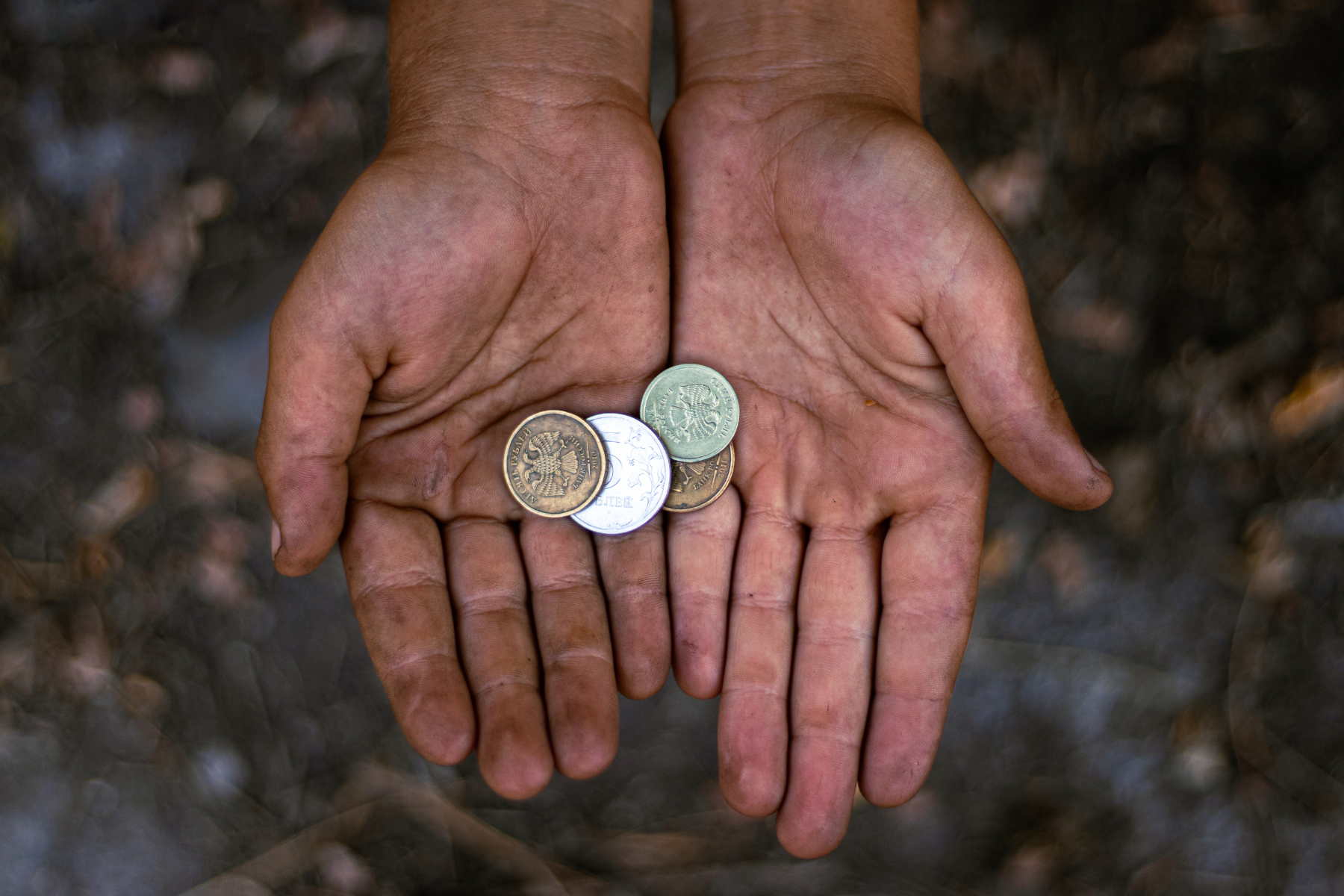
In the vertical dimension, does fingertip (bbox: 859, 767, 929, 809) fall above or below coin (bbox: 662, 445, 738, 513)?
below

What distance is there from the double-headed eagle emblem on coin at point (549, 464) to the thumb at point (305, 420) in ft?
1.68

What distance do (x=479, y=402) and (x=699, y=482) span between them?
735mm

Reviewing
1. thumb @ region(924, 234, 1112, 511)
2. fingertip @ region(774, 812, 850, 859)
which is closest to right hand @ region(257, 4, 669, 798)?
fingertip @ region(774, 812, 850, 859)

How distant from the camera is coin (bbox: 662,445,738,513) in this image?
271cm

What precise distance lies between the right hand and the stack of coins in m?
0.09

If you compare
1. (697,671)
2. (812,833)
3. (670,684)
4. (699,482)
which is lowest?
(670,684)

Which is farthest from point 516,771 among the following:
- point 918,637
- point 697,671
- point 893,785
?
point 918,637

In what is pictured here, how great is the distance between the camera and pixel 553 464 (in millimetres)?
2639

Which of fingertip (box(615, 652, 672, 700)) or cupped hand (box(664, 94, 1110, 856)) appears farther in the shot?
fingertip (box(615, 652, 672, 700))

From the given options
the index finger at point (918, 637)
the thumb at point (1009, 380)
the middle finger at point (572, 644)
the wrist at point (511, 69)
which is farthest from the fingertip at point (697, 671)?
the wrist at point (511, 69)

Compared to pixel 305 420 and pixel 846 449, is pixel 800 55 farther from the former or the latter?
pixel 305 420

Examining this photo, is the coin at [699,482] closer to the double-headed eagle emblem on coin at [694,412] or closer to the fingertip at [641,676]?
the double-headed eagle emblem on coin at [694,412]

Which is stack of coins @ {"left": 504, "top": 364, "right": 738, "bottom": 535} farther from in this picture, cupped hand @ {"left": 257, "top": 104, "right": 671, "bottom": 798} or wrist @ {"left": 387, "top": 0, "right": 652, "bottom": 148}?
wrist @ {"left": 387, "top": 0, "right": 652, "bottom": 148}

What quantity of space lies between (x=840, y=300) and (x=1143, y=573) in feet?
6.30
